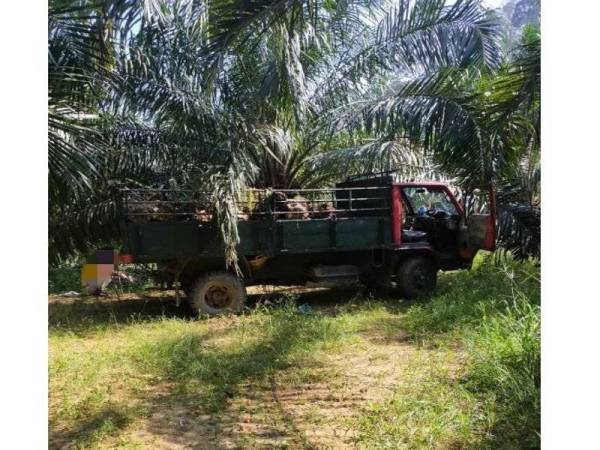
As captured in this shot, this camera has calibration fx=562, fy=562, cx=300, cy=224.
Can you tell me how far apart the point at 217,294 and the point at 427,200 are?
3.54 meters

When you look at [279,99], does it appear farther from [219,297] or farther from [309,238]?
[219,297]

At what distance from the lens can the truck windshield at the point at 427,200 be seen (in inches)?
318

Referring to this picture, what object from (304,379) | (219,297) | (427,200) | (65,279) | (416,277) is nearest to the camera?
(304,379)

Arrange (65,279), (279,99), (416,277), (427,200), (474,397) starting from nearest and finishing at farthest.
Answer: (474,397), (279,99), (416,277), (427,200), (65,279)

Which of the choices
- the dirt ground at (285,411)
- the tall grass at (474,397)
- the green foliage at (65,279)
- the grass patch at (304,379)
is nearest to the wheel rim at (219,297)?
the grass patch at (304,379)

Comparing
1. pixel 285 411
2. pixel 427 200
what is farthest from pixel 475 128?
pixel 285 411

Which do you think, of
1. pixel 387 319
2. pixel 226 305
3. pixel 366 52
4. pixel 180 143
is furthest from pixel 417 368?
pixel 366 52

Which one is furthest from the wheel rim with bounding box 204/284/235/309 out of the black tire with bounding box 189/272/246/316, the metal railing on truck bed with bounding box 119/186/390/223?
the metal railing on truck bed with bounding box 119/186/390/223

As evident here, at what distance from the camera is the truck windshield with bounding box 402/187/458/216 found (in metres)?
8.07

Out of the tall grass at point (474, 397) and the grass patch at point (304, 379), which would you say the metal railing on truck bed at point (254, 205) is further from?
the tall grass at point (474, 397)

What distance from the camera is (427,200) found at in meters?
8.55

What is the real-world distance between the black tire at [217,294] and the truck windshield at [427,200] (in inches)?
109

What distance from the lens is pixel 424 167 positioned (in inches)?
382
